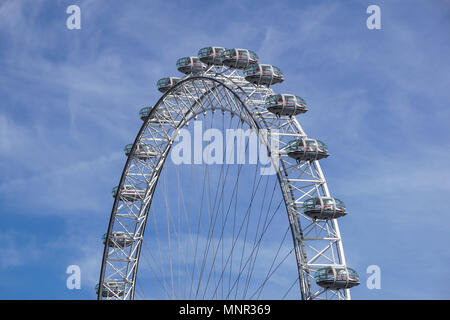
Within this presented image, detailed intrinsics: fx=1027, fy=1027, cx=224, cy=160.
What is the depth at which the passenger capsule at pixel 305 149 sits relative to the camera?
Result: 201 feet

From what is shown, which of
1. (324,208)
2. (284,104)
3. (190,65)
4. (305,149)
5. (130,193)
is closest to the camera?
(324,208)

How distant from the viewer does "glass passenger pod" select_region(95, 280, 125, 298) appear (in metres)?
81.8

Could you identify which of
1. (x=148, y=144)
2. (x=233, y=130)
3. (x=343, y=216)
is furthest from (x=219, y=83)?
(x=148, y=144)

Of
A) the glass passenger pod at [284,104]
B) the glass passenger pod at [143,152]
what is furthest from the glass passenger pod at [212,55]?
the glass passenger pod at [143,152]

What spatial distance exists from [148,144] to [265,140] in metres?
21.8

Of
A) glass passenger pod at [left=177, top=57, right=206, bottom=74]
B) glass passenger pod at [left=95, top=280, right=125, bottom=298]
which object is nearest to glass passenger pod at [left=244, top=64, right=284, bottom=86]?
glass passenger pod at [left=177, top=57, right=206, bottom=74]

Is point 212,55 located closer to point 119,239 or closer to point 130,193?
point 130,193

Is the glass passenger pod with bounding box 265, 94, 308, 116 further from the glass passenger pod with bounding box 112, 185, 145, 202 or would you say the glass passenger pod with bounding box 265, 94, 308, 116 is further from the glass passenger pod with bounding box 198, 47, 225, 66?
the glass passenger pod with bounding box 112, 185, 145, 202

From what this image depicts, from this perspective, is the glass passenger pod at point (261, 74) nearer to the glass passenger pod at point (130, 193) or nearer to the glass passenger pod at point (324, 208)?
the glass passenger pod at point (324, 208)

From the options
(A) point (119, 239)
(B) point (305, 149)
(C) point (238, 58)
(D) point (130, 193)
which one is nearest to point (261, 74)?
(C) point (238, 58)

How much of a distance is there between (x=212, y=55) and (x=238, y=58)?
251 centimetres

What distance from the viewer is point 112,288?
271 feet

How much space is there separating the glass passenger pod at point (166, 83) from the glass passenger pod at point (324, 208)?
2194cm
